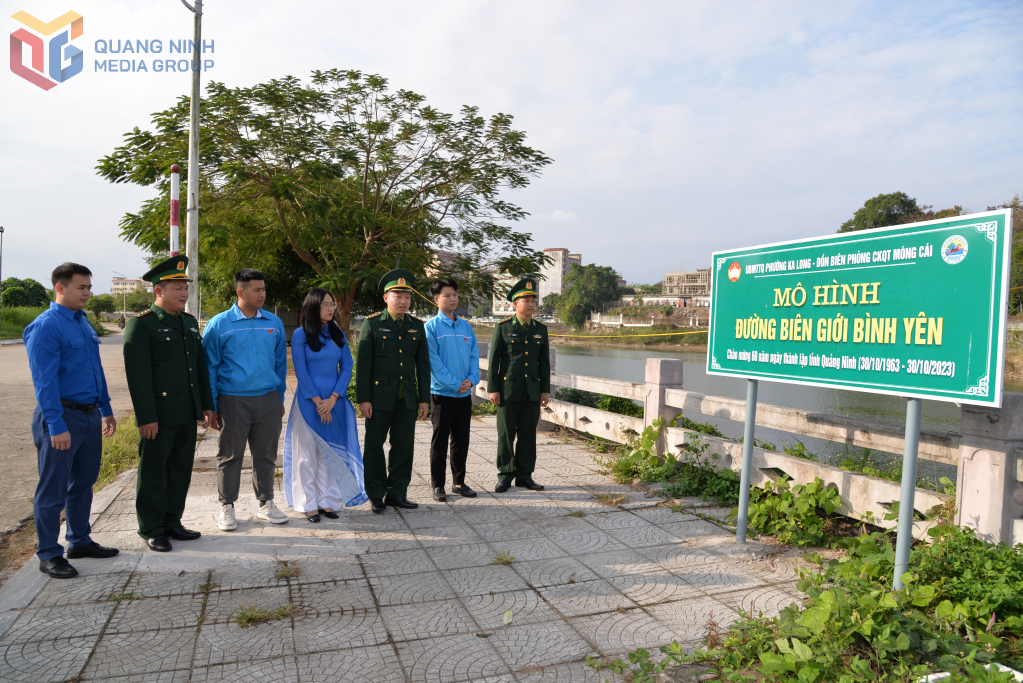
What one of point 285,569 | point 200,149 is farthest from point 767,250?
point 200,149

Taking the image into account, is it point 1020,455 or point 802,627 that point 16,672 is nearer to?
point 802,627

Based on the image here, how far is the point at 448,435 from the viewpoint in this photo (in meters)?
5.19

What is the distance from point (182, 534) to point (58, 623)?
110 cm

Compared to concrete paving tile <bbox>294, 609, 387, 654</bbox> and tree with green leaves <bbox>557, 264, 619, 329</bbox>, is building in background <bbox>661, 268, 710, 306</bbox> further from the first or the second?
Answer: concrete paving tile <bbox>294, 609, 387, 654</bbox>

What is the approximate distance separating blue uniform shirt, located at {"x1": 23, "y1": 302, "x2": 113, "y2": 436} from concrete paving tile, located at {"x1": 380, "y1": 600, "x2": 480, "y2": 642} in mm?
2064

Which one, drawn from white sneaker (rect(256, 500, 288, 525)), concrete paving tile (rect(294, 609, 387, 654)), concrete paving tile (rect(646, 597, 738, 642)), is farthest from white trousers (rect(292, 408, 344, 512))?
concrete paving tile (rect(646, 597, 738, 642))

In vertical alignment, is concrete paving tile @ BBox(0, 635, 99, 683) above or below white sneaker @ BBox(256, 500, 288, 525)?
below

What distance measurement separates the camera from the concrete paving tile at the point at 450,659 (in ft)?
8.31

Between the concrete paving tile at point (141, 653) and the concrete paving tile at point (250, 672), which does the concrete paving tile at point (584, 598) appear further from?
the concrete paving tile at point (141, 653)

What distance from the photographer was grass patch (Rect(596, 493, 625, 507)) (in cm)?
493

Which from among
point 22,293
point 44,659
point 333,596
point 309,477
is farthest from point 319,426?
point 22,293

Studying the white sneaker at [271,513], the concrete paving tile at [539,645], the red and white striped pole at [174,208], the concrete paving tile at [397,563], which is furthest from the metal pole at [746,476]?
the red and white striped pole at [174,208]

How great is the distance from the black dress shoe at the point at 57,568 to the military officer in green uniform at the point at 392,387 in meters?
1.84

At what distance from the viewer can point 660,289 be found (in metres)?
101
